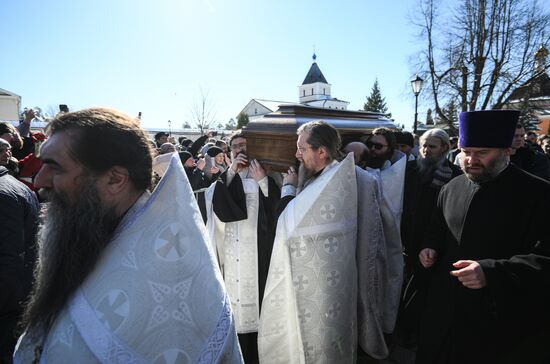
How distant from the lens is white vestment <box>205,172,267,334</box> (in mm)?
3160

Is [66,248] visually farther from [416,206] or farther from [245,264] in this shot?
[416,206]

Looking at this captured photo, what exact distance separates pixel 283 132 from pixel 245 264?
1.27 m

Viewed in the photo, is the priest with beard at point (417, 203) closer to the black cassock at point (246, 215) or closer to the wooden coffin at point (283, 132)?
the wooden coffin at point (283, 132)

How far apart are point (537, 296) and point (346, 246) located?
1.12 metres

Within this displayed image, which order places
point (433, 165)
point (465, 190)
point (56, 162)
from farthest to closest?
point (433, 165) < point (465, 190) < point (56, 162)

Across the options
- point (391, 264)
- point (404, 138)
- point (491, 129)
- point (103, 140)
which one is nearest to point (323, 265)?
point (391, 264)

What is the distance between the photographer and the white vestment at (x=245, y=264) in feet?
10.4

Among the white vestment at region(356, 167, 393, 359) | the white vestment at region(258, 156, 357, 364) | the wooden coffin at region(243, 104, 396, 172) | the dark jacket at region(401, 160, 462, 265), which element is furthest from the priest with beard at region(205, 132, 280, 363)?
the dark jacket at region(401, 160, 462, 265)

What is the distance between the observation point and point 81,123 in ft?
3.90

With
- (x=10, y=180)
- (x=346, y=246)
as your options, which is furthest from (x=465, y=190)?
(x=10, y=180)

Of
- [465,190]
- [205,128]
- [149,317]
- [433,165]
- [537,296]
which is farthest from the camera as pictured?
[205,128]

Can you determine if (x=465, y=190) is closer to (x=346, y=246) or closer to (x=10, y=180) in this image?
(x=346, y=246)

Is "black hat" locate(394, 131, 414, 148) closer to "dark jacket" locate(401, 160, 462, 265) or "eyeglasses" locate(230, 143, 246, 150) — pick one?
"dark jacket" locate(401, 160, 462, 265)

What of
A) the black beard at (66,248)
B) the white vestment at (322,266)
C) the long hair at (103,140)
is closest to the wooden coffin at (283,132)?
the white vestment at (322,266)
